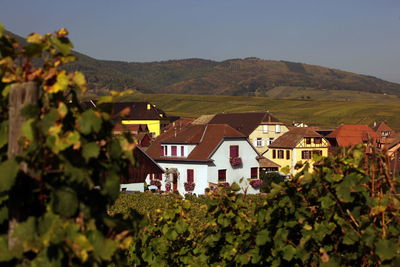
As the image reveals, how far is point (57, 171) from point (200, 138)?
56.2 metres

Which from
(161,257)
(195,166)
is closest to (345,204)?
(161,257)

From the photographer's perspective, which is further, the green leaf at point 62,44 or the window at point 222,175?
the window at point 222,175

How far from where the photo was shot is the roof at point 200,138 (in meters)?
57.5

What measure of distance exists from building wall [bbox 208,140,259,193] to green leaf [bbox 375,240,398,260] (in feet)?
168

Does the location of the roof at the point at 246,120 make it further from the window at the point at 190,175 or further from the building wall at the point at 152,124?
the window at the point at 190,175

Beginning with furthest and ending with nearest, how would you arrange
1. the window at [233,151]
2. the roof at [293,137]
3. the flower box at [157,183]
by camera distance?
the roof at [293,137]
the window at [233,151]
the flower box at [157,183]

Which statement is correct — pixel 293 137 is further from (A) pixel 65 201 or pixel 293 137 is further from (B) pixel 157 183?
(A) pixel 65 201

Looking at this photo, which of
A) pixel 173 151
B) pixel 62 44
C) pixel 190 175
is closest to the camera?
pixel 62 44

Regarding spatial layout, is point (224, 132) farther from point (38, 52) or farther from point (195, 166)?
point (38, 52)

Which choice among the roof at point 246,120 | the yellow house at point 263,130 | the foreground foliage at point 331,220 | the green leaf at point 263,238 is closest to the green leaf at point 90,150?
the foreground foliage at point 331,220

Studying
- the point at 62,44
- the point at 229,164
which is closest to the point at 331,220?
the point at 62,44

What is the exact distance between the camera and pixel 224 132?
58.9 metres

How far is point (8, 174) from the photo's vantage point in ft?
11.3

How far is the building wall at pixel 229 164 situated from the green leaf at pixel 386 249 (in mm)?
51276
